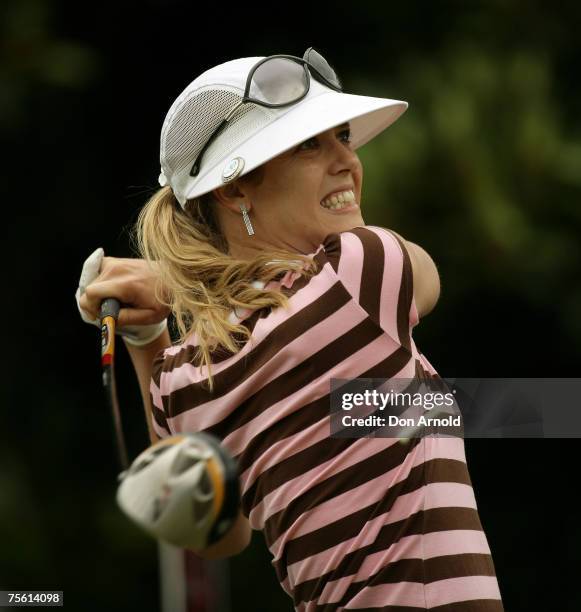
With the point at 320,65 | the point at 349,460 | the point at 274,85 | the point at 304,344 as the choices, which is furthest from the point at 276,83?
the point at 349,460

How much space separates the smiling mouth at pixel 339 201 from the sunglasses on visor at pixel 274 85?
0.14m

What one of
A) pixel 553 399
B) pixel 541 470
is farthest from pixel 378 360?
pixel 541 470

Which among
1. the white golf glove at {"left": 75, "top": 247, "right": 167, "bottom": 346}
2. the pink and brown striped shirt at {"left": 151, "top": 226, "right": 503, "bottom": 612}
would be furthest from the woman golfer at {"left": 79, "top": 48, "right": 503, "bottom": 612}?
the white golf glove at {"left": 75, "top": 247, "right": 167, "bottom": 346}

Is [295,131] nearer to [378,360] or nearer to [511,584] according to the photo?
[378,360]

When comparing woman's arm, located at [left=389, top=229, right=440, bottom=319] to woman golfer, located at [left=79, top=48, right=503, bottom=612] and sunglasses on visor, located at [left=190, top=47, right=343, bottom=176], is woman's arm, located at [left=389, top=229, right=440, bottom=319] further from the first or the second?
sunglasses on visor, located at [left=190, top=47, right=343, bottom=176]

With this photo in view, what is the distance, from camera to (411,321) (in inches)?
72.6

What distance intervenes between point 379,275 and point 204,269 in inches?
10.4

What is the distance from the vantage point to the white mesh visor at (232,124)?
1911mm

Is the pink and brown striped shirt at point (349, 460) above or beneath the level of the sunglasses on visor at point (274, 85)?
beneath

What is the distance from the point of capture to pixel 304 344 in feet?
5.82

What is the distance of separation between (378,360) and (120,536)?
8.16 ft

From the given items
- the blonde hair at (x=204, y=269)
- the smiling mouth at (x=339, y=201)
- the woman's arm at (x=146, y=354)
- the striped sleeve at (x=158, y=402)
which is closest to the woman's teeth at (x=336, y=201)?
the smiling mouth at (x=339, y=201)

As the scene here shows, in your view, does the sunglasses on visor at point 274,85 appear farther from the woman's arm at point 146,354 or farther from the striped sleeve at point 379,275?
the woman's arm at point 146,354

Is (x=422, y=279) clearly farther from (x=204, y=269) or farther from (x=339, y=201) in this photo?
(x=204, y=269)
